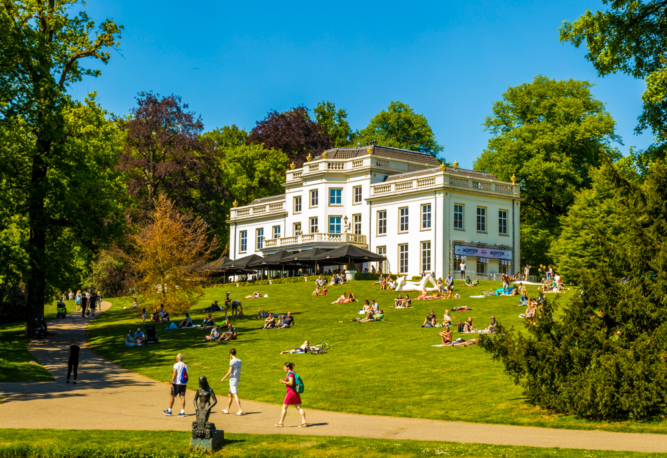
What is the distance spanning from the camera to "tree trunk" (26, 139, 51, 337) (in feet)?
116

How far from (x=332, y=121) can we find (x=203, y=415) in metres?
79.1

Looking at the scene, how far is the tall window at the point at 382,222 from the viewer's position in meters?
63.2

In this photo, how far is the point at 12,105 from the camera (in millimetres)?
33656

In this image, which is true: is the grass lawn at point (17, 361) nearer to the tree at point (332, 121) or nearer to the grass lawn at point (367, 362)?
the grass lawn at point (367, 362)

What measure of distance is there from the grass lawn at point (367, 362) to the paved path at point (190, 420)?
2.98ft

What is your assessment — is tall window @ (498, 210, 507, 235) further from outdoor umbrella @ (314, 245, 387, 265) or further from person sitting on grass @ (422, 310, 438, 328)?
person sitting on grass @ (422, 310, 438, 328)

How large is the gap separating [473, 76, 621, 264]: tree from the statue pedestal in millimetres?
52192

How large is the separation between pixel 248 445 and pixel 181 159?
189 ft

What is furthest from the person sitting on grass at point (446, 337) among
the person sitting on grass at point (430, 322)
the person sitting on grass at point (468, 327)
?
the person sitting on grass at point (430, 322)

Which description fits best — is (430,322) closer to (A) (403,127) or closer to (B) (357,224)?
(B) (357,224)

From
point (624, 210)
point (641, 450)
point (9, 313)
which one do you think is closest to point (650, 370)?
point (641, 450)

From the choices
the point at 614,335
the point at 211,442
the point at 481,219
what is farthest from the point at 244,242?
the point at 211,442

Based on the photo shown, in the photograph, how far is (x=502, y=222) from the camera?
61.7 metres

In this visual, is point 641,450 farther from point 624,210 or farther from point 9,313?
point 9,313
